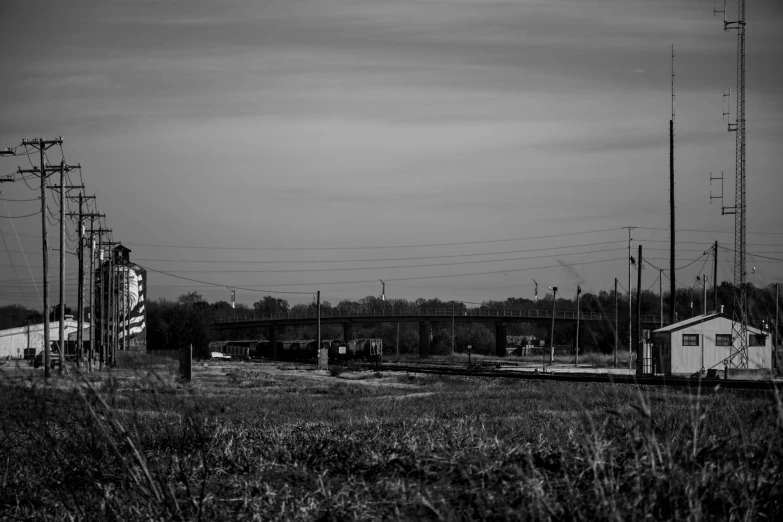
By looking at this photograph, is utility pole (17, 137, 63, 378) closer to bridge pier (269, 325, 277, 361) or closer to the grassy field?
the grassy field

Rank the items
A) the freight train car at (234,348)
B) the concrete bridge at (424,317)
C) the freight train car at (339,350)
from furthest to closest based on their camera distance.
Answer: the freight train car at (234,348) → the concrete bridge at (424,317) → the freight train car at (339,350)

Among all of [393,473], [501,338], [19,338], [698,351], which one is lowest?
[501,338]

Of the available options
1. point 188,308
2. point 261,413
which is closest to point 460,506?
point 261,413

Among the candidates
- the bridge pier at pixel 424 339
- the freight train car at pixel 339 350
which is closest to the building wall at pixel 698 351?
the freight train car at pixel 339 350

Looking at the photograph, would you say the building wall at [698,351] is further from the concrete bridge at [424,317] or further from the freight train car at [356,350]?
the concrete bridge at [424,317]

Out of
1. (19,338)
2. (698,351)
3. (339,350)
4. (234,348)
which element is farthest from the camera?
(234,348)

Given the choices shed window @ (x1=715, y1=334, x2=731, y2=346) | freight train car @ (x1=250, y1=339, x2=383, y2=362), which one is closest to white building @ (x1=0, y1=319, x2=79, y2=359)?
freight train car @ (x1=250, y1=339, x2=383, y2=362)

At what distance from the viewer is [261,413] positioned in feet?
53.7

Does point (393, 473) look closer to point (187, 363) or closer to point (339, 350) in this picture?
point (187, 363)

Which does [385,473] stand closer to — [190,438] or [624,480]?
[624,480]

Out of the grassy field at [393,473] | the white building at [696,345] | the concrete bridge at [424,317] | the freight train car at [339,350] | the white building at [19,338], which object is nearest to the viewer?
the grassy field at [393,473]

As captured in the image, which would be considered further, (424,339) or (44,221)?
A: (424,339)

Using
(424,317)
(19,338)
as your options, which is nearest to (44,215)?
(19,338)

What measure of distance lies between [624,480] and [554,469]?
2.63ft
